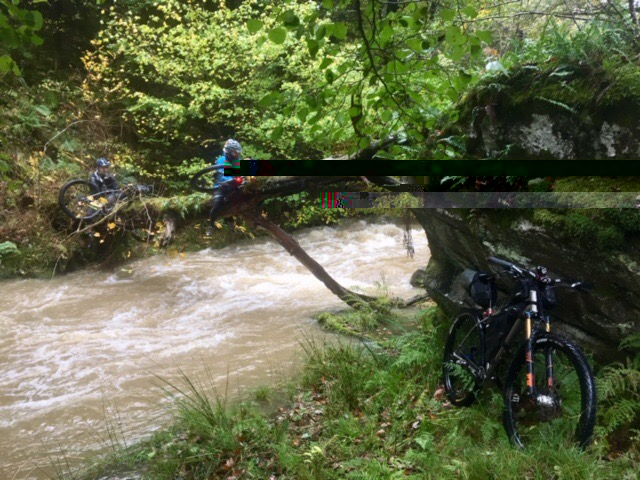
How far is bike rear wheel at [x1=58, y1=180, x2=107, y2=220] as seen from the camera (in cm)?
785

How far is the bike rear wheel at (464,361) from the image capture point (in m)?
2.97

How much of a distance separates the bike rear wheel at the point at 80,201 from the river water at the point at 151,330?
3.94 ft

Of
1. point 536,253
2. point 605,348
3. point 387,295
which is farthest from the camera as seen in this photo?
point 387,295

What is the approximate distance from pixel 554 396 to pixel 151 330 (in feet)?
16.5

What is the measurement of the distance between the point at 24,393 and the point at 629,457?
482 cm

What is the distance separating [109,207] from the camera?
25.3 ft

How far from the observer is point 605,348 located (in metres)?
2.69

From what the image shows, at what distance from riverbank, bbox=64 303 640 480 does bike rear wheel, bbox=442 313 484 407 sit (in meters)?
0.10

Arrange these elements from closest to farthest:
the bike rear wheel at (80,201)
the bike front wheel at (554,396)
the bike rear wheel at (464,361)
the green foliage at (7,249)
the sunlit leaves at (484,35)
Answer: the sunlit leaves at (484,35) → the bike front wheel at (554,396) → the bike rear wheel at (464,361) → the bike rear wheel at (80,201) → the green foliage at (7,249)

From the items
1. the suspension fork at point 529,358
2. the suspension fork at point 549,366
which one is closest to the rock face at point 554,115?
the suspension fork at point 529,358

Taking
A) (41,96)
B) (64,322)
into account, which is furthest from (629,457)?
(41,96)

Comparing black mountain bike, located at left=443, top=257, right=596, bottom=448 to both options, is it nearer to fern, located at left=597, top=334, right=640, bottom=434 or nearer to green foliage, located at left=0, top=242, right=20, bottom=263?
fern, located at left=597, top=334, right=640, bottom=434

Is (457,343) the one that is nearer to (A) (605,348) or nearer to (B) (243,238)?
(A) (605,348)

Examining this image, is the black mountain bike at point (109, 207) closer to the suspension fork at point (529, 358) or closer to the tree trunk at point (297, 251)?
the tree trunk at point (297, 251)
